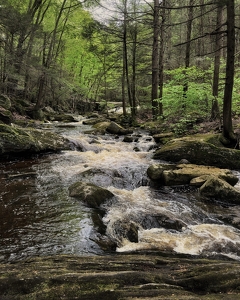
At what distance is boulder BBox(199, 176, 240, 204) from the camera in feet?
21.2

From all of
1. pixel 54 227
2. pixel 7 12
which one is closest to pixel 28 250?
pixel 54 227

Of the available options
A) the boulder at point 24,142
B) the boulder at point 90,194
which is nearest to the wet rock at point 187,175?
the boulder at point 90,194

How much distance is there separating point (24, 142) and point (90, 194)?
4805 millimetres

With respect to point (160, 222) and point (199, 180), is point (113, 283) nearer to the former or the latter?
point (160, 222)

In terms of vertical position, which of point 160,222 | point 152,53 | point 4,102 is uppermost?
point 152,53

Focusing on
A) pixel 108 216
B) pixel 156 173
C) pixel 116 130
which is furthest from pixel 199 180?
pixel 116 130

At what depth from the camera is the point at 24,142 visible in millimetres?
9531

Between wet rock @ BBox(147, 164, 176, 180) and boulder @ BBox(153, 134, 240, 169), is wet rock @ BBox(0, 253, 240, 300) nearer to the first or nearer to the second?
wet rock @ BBox(147, 164, 176, 180)

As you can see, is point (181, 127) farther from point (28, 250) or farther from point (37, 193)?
point (28, 250)

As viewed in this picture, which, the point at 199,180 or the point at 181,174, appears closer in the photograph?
the point at 199,180

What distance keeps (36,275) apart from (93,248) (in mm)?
1915

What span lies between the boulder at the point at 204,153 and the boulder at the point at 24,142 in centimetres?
458

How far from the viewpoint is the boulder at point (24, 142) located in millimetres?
9039

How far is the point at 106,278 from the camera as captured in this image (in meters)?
2.32
